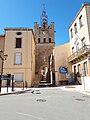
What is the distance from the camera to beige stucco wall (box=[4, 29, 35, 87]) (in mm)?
23172

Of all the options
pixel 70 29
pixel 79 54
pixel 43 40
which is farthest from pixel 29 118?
pixel 43 40

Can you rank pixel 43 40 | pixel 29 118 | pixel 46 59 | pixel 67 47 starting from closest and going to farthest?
1. pixel 29 118
2. pixel 67 47
3. pixel 46 59
4. pixel 43 40

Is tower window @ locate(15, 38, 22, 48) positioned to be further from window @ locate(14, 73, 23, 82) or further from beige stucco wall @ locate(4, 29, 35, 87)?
window @ locate(14, 73, 23, 82)

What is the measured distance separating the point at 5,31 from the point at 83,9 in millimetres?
14244

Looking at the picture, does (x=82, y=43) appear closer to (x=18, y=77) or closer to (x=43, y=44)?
(x=18, y=77)

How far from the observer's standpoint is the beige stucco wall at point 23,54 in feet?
76.0

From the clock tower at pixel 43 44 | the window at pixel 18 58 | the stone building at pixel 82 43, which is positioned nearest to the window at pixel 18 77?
the window at pixel 18 58

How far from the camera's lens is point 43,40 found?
42.5 meters

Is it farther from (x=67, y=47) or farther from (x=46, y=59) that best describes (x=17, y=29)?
(x=46, y=59)

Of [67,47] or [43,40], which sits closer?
[67,47]

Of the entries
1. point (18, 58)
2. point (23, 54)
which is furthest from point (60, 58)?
point (18, 58)

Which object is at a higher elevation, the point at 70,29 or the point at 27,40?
the point at 70,29

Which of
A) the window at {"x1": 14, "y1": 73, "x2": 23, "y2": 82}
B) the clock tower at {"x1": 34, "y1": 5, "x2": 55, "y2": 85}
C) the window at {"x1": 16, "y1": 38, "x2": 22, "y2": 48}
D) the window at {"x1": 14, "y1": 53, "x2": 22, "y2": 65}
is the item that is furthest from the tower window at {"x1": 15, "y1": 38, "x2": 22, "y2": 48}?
the clock tower at {"x1": 34, "y1": 5, "x2": 55, "y2": 85}

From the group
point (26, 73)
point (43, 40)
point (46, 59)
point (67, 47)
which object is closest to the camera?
point (26, 73)
